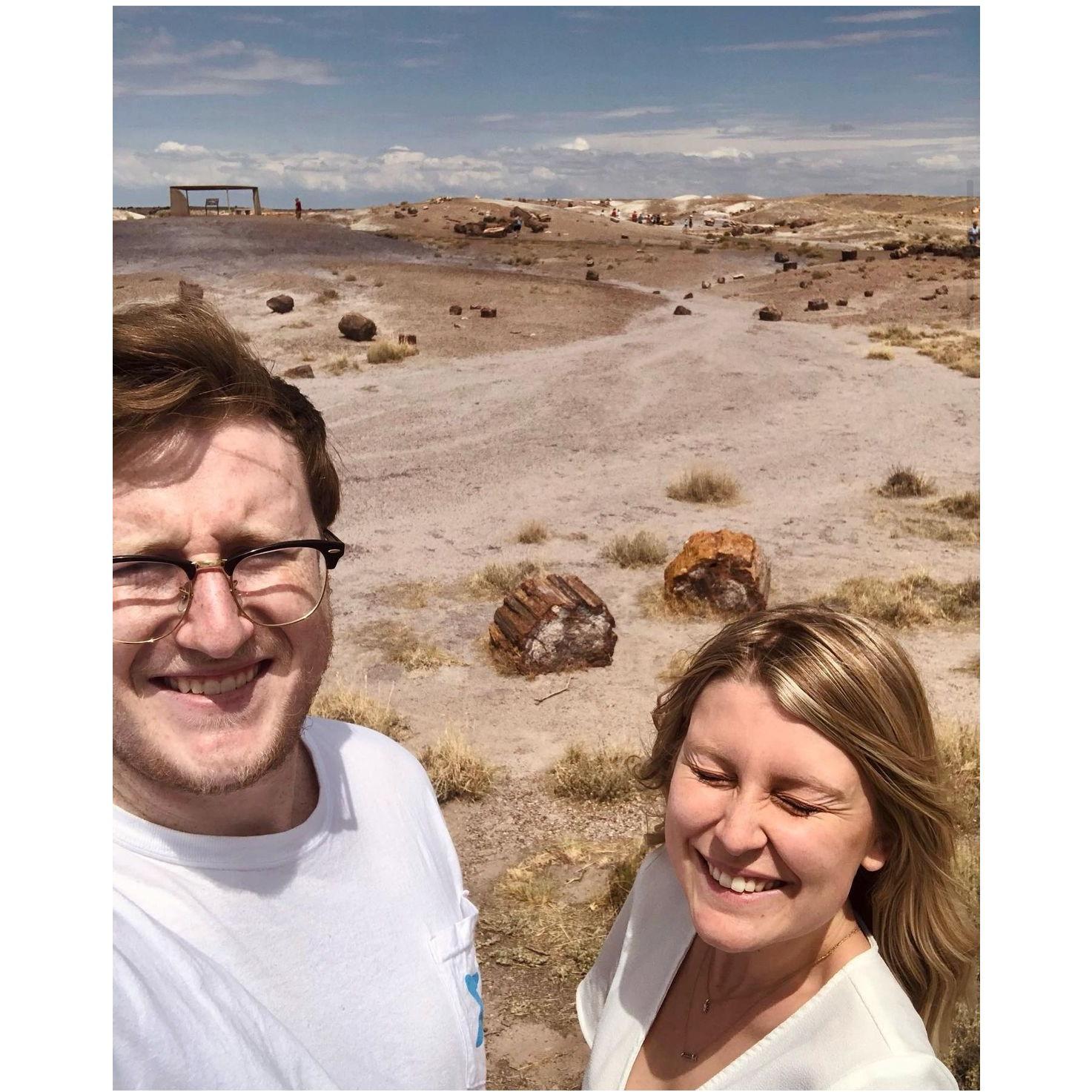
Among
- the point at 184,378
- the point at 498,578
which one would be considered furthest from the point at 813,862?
the point at 498,578

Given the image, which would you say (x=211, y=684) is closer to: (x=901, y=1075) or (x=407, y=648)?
(x=901, y=1075)

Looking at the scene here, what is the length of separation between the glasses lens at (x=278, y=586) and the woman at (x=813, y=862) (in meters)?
0.72

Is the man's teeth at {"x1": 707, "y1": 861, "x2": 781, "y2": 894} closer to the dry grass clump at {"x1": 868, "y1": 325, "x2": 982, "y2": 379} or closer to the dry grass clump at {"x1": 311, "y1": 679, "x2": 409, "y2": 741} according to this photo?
the dry grass clump at {"x1": 311, "y1": 679, "x2": 409, "y2": 741}

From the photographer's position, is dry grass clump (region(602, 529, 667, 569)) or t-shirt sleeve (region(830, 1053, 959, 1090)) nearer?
t-shirt sleeve (region(830, 1053, 959, 1090))

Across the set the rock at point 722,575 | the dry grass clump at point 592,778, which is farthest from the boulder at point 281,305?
the dry grass clump at point 592,778

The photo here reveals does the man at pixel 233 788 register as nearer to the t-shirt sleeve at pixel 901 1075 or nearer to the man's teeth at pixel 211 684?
the man's teeth at pixel 211 684

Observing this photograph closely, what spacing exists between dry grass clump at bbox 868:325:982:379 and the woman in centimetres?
1637

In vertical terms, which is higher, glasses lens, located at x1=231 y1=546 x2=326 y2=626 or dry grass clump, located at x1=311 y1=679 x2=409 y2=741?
glasses lens, located at x1=231 y1=546 x2=326 y2=626

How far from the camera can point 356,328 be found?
1798 cm

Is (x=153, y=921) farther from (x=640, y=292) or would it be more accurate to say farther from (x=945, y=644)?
(x=640, y=292)

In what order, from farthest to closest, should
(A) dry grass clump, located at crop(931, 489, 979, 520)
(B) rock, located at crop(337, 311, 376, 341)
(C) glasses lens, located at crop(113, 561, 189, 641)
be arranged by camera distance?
1. (B) rock, located at crop(337, 311, 376, 341)
2. (A) dry grass clump, located at crop(931, 489, 979, 520)
3. (C) glasses lens, located at crop(113, 561, 189, 641)

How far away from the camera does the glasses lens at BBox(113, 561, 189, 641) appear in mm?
1445

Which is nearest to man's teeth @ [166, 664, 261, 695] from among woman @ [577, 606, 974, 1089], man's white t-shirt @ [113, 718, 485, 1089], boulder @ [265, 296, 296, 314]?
man's white t-shirt @ [113, 718, 485, 1089]

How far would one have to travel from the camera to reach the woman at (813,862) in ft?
5.40
